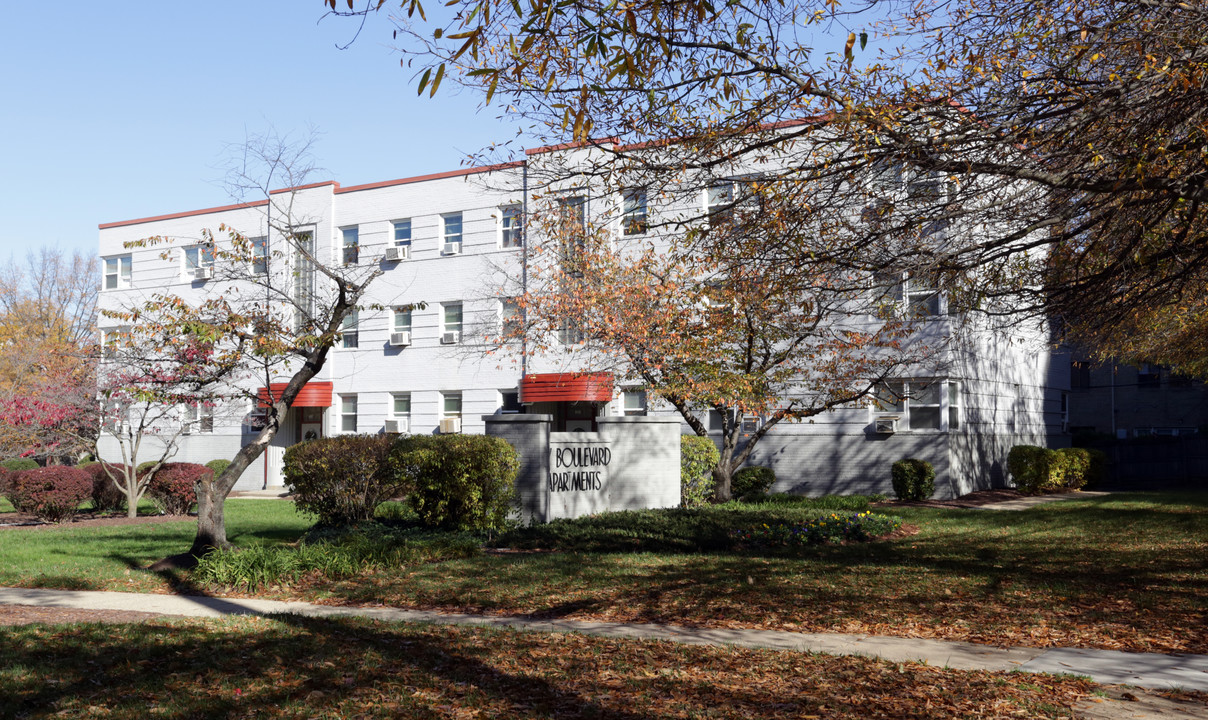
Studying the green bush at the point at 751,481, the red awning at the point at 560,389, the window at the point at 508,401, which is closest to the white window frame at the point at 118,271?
the window at the point at 508,401

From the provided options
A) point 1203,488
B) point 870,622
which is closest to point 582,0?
point 870,622

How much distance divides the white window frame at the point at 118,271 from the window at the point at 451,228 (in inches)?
553

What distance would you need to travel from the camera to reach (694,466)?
2006 cm

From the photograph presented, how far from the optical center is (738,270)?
10.6 meters

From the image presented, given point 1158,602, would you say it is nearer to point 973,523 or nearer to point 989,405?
point 973,523

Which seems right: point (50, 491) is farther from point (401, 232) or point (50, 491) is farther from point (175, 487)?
point (401, 232)

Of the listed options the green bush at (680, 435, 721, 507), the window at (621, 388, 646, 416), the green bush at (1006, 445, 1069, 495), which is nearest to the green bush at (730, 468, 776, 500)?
the green bush at (680, 435, 721, 507)

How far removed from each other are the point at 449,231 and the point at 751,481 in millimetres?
12993

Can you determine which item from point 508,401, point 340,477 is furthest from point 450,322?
point 340,477

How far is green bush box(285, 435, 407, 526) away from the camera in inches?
575

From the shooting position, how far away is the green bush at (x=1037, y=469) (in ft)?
82.0

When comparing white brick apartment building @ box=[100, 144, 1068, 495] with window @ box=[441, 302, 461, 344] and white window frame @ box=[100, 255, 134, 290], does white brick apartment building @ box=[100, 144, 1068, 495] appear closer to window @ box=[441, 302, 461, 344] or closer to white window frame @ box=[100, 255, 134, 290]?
window @ box=[441, 302, 461, 344]

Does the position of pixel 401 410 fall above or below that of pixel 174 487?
above

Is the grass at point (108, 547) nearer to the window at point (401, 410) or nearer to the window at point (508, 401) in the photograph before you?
the window at point (508, 401)
